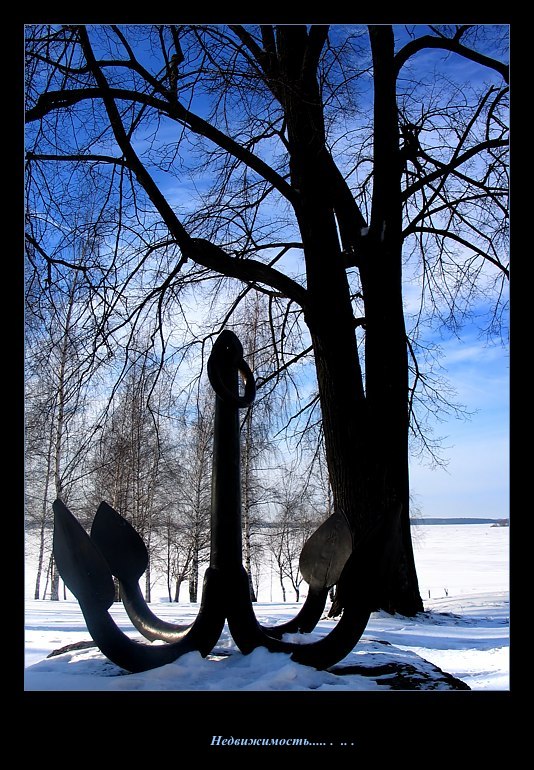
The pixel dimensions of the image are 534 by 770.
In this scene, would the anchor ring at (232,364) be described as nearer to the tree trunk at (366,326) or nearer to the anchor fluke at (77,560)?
the anchor fluke at (77,560)

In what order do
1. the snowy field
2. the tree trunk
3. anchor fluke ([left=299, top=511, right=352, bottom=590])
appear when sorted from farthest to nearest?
the tree trunk < anchor fluke ([left=299, top=511, right=352, bottom=590]) < the snowy field

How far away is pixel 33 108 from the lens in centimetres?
453

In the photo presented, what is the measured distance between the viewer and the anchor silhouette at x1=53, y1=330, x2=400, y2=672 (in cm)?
242

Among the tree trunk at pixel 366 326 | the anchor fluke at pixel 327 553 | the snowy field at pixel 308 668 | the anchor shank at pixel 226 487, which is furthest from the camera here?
the tree trunk at pixel 366 326

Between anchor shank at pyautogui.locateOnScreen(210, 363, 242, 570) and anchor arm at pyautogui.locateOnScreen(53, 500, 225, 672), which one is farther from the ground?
anchor shank at pyautogui.locateOnScreen(210, 363, 242, 570)

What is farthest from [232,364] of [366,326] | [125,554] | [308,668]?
[366,326]

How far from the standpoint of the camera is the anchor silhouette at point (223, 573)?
242 centimetres

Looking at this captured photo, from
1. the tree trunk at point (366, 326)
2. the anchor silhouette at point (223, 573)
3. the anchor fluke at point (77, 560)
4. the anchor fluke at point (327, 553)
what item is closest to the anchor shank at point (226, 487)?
the anchor silhouette at point (223, 573)

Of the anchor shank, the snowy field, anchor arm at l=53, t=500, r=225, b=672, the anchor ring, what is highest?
the anchor ring

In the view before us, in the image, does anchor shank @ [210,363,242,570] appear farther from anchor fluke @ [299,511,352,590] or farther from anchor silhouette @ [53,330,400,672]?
anchor fluke @ [299,511,352,590]

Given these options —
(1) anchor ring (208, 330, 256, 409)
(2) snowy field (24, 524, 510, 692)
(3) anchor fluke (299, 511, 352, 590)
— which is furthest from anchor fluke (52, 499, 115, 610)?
(3) anchor fluke (299, 511, 352, 590)

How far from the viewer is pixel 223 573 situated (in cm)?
272

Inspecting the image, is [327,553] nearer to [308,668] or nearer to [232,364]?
[308,668]
